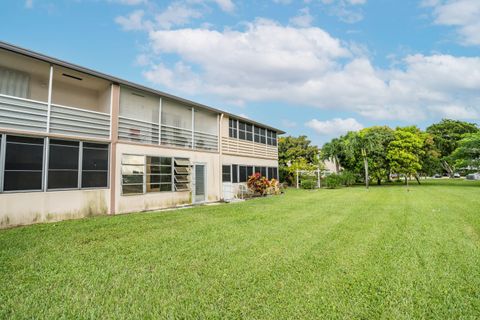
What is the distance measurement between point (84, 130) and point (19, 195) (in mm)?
2734

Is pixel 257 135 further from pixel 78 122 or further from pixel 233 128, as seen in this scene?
pixel 78 122

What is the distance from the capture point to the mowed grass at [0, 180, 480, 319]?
2.70 meters

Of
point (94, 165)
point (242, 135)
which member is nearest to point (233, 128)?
point (242, 135)

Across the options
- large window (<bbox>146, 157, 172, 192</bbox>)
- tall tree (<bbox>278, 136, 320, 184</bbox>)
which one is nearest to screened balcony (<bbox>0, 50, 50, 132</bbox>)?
large window (<bbox>146, 157, 172, 192</bbox>)

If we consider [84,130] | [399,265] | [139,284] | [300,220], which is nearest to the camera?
[139,284]

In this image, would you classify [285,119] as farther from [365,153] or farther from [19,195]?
[19,195]

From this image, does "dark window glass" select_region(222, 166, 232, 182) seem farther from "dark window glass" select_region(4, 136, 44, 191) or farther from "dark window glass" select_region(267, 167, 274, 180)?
"dark window glass" select_region(4, 136, 44, 191)

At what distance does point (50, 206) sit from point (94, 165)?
72.2 inches

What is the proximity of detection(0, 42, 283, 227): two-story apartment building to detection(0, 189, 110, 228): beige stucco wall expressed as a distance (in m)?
0.02

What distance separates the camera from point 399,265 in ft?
12.8

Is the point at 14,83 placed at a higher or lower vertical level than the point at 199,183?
higher

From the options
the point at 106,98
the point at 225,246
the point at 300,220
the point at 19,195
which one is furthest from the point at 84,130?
the point at 300,220

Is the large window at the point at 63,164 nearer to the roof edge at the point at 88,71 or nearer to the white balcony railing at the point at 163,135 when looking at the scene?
the white balcony railing at the point at 163,135

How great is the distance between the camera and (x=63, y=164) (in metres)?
7.95
